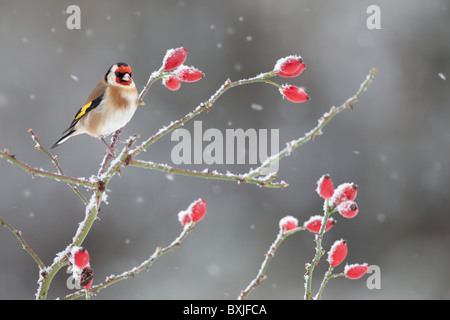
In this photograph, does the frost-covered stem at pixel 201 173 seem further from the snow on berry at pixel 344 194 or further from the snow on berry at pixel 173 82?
the snow on berry at pixel 173 82

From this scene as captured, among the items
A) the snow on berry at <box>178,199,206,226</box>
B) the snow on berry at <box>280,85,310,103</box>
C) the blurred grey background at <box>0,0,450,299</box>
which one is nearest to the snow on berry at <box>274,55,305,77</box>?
the snow on berry at <box>280,85,310,103</box>

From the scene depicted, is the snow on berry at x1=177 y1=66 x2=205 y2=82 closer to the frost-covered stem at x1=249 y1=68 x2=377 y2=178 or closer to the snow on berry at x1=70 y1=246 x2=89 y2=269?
the frost-covered stem at x1=249 y1=68 x2=377 y2=178

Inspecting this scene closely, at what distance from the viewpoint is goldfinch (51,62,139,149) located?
1103 millimetres

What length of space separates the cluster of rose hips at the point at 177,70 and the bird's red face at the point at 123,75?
0.11 meters

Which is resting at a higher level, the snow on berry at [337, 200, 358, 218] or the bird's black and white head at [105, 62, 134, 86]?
the bird's black and white head at [105, 62, 134, 86]

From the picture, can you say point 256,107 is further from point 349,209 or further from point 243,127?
point 349,209

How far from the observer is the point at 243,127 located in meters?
4.64

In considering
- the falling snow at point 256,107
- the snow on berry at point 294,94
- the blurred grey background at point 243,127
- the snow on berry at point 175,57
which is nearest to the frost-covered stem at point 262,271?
the snow on berry at point 294,94

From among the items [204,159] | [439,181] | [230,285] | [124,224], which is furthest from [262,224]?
[439,181]

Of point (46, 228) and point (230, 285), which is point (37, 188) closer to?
point (46, 228)

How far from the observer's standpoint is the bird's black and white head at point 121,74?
1019 millimetres

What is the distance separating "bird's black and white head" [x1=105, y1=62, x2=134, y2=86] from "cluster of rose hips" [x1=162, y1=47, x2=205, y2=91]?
118 millimetres

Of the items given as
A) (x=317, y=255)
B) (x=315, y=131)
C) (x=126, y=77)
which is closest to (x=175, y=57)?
(x=126, y=77)

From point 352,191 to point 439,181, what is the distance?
4.21 meters
